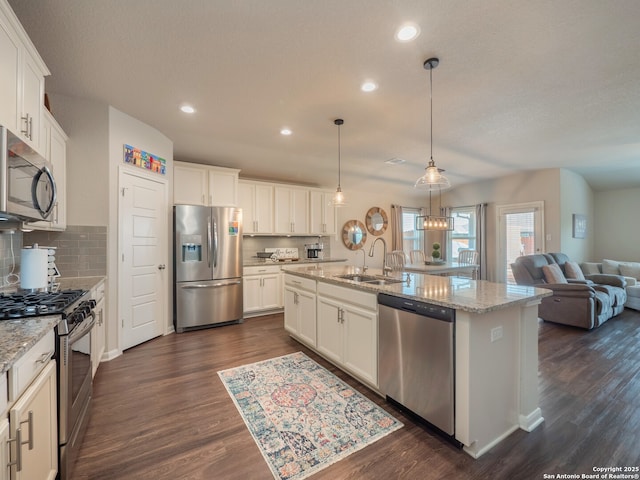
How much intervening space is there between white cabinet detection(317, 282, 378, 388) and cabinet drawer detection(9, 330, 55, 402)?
195 cm

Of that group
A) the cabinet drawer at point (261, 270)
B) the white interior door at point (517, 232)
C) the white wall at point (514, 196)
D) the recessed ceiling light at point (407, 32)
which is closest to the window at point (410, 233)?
the white wall at point (514, 196)

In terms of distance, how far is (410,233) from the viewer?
768cm

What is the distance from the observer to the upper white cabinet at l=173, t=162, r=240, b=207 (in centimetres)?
419

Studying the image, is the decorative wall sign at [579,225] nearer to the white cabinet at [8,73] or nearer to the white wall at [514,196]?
the white wall at [514,196]

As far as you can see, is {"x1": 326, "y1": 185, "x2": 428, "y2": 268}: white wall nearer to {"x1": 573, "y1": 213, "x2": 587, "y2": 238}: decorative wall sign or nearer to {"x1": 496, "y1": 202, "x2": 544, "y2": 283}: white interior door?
{"x1": 496, "y1": 202, "x2": 544, "y2": 283}: white interior door

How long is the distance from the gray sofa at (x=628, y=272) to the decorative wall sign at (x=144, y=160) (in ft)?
23.9

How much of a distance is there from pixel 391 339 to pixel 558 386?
1.64 metres

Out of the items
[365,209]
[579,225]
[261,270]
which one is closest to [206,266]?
[261,270]

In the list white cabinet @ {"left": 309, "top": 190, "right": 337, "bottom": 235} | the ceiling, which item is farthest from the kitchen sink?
white cabinet @ {"left": 309, "top": 190, "right": 337, "bottom": 235}

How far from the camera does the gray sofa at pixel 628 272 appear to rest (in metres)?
4.97

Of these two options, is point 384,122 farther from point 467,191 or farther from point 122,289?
point 467,191

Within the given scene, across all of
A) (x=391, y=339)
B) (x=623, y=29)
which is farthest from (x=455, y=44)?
(x=391, y=339)

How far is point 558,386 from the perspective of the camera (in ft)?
8.20

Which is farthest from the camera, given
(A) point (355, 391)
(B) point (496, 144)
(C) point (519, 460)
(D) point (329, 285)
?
(B) point (496, 144)
